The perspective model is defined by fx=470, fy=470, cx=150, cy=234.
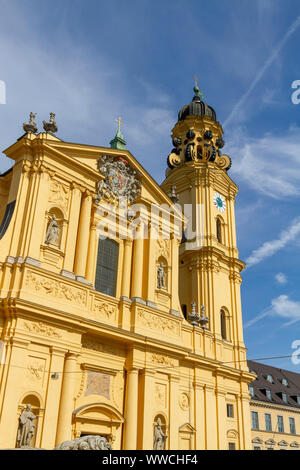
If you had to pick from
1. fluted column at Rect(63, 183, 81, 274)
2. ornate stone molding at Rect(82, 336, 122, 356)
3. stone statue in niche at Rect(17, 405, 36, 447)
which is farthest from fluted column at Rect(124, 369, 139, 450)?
fluted column at Rect(63, 183, 81, 274)

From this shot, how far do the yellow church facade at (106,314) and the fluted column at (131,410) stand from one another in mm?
41

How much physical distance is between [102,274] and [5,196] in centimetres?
521

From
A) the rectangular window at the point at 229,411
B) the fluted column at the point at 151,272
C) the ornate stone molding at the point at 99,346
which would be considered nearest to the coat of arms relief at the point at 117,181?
the fluted column at the point at 151,272

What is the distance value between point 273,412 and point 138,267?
2630 cm

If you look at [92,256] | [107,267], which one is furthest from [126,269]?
[92,256]

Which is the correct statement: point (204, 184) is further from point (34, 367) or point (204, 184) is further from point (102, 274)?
point (34, 367)

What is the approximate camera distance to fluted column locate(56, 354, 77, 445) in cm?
1524

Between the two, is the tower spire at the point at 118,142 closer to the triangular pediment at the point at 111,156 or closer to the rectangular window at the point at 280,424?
the triangular pediment at the point at 111,156

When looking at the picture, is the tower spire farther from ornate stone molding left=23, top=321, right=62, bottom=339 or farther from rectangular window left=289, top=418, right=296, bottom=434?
rectangular window left=289, top=418, right=296, bottom=434

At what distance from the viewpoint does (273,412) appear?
40156 millimetres

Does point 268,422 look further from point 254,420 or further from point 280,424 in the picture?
point 254,420

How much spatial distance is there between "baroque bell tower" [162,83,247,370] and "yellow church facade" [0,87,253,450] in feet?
0.42

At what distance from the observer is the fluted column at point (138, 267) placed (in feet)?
65.7
